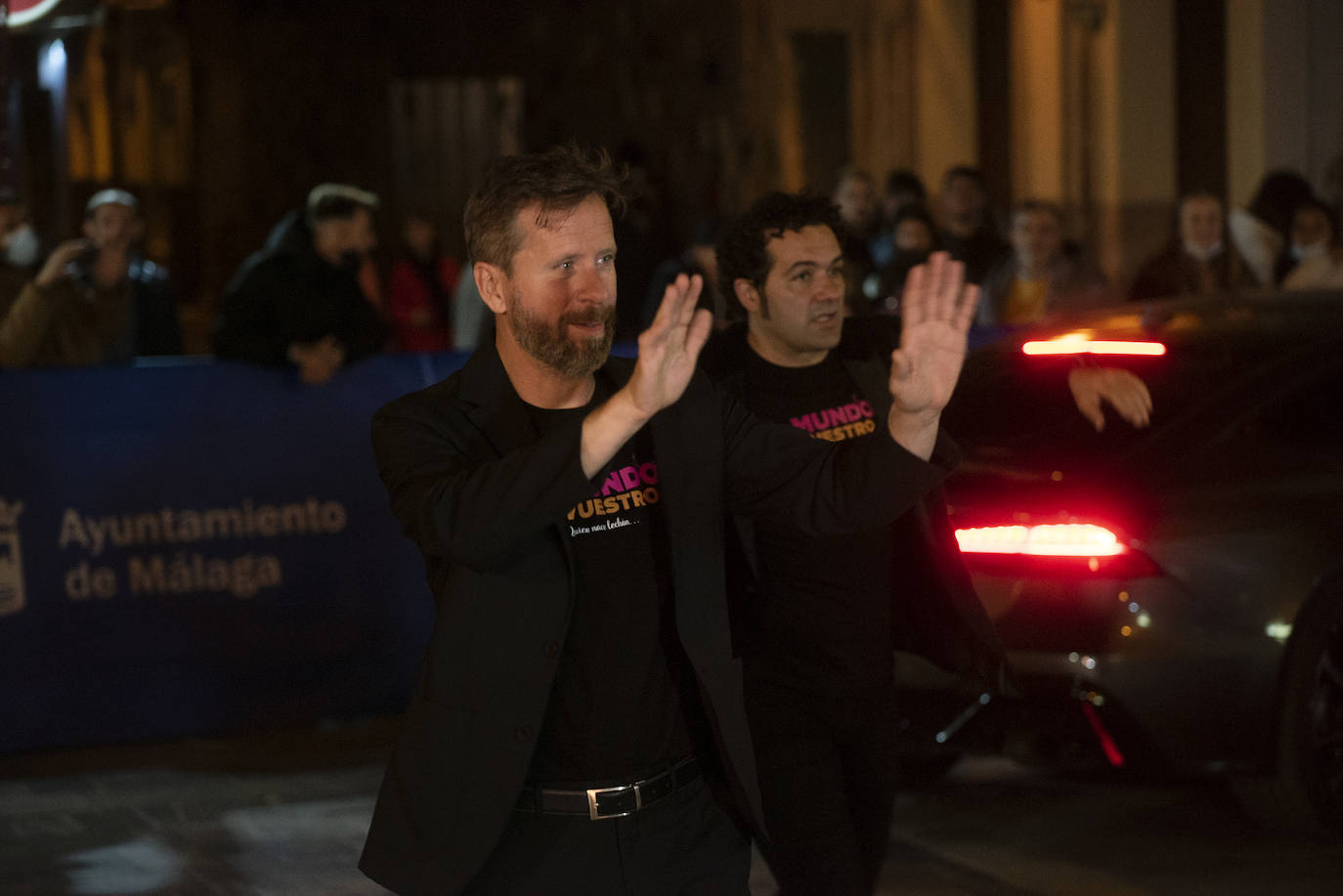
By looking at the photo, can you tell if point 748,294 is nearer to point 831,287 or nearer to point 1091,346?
point 831,287

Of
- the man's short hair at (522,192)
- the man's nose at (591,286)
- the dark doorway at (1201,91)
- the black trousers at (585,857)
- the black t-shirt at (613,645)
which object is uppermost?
the dark doorway at (1201,91)

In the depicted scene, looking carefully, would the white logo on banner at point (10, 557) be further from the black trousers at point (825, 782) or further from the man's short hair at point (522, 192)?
the man's short hair at point (522, 192)

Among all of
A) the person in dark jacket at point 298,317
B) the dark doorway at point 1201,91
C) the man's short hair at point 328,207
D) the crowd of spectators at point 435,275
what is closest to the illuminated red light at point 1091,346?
the crowd of spectators at point 435,275

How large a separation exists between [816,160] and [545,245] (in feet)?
49.9

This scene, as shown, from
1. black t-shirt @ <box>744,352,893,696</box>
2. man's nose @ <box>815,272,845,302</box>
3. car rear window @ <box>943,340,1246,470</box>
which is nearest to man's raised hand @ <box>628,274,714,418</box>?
black t-shirt @ <box>744,352,893,696</box>

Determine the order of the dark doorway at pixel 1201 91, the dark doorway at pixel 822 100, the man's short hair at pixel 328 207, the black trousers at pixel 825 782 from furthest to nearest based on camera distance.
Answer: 1. the dark doorway at pixel 822 100
2. the dark doorway at pixel 1201 91
3. the man's short hair at pixel 328 207
4. the black trousers at pixel 825 782

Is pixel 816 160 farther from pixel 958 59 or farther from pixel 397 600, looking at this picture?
pixel 397 600

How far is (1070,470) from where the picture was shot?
17.2 feet

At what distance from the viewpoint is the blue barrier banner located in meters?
6.77

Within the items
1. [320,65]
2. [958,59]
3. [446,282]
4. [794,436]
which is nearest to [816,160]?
[958,59]

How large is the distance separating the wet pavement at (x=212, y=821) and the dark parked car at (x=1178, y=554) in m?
0.63

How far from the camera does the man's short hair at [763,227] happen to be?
4754 millimetres

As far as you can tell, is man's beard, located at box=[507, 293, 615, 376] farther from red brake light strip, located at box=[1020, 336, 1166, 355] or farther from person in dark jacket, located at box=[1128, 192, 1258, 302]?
person in dark jacket, located at box=[1128, 192, 1258, 302]

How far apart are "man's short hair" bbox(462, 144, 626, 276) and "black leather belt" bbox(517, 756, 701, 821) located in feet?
2.64
